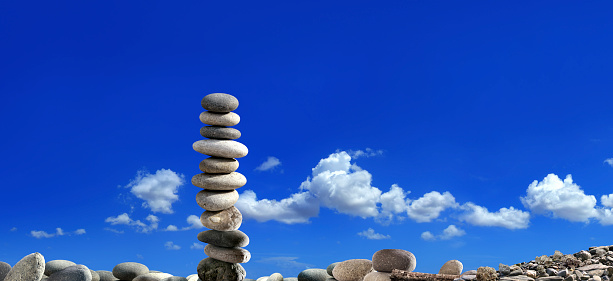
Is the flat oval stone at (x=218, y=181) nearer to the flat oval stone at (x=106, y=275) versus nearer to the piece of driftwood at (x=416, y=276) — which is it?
the flat oval stone at (x=106, y=275)

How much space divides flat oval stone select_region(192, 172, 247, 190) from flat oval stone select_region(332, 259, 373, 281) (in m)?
2.42

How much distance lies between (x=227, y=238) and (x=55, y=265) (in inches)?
141

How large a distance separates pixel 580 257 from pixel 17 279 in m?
8.74

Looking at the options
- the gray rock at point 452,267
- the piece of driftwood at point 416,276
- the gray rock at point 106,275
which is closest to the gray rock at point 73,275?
the gray rock at point 106,275

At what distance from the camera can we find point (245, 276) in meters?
10.2

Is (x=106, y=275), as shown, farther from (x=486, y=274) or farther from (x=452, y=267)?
(x=486, y=274)

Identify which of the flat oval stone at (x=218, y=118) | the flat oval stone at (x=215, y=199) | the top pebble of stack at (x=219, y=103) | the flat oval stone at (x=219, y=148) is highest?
the top pebble of stack at (x=219, y=103)

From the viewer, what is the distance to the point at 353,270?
972 cm

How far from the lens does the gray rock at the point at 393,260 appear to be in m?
8.77

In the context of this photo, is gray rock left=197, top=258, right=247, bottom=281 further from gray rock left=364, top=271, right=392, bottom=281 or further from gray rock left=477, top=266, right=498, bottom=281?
gray rock left=477, top=266, right=498, bottom=281

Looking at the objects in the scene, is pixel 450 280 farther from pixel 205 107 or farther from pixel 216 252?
pixel 205 107

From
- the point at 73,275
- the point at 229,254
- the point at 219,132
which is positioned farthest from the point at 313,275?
the point at 73,275

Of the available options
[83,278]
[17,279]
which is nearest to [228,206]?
[83,278]

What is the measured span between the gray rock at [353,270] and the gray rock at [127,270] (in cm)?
405
